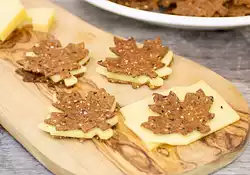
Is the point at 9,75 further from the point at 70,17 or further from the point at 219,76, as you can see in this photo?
the point at 219,76

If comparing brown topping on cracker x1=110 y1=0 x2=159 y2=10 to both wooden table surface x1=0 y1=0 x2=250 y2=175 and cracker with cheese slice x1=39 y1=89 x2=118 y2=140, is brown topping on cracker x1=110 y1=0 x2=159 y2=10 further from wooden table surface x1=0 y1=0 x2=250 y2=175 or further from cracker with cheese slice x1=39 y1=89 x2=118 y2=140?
cracker with cheese slice x1=39 y1=89 x2=118 y2=140

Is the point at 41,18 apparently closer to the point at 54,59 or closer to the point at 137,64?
the point at 54,59

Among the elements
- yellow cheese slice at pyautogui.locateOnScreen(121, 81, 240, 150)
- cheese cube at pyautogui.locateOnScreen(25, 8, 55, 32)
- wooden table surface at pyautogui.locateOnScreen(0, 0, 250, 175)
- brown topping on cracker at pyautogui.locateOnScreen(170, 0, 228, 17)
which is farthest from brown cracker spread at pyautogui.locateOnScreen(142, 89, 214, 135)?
cheese cube at pyautogui.locateOnScreen(25, 8, 55, 32)

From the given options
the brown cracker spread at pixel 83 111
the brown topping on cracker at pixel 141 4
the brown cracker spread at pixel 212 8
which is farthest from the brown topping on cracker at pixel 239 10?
the brown cracker spread at pixel 83 111

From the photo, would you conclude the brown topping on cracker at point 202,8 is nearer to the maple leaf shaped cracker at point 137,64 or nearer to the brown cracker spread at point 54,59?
the maple leaf shaped cracker at point 137,64

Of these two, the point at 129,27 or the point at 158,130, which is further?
the point at 129,27

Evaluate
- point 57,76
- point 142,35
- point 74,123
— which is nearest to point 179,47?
point 142,35

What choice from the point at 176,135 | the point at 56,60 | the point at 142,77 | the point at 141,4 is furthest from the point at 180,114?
the point at 141,4
